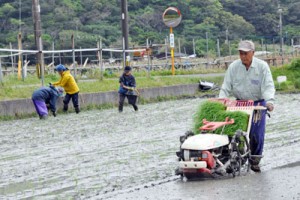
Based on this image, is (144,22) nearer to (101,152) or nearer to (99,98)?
(99,98)

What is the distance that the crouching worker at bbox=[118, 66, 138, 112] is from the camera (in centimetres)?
2362

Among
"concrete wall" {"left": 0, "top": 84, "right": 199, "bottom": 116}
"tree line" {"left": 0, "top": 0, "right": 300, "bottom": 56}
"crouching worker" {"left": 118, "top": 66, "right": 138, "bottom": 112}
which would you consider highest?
"tree line" {"left": 0, "top": 0, "right": 300, "bottom": 56}

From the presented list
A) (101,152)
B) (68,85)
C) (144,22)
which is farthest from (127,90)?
(144,22)

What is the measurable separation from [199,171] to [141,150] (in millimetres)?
3821

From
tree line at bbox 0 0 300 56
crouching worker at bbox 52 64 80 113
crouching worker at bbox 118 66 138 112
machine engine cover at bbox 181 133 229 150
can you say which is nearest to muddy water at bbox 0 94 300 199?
machine engine cover at bbox 181 133 229 150

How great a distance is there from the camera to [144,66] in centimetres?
3938

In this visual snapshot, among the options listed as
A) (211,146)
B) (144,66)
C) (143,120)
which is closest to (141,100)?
(143,120)

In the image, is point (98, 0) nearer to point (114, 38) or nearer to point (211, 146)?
point (114, 38)

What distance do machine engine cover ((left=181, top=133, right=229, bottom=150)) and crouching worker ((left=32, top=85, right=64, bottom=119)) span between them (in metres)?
12.1

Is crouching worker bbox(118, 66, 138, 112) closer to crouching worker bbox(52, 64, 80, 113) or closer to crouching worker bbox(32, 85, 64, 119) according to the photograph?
crouching worker bbox(52, 64, 80, 113)

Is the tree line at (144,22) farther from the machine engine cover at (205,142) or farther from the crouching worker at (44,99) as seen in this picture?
the machine engine cover at (205,142)

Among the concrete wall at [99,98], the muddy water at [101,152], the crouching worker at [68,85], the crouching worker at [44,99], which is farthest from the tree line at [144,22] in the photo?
the muddy water at [101,152]

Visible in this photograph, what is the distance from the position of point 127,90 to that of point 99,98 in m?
1.61

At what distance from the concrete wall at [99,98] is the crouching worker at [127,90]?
1.38 meters
